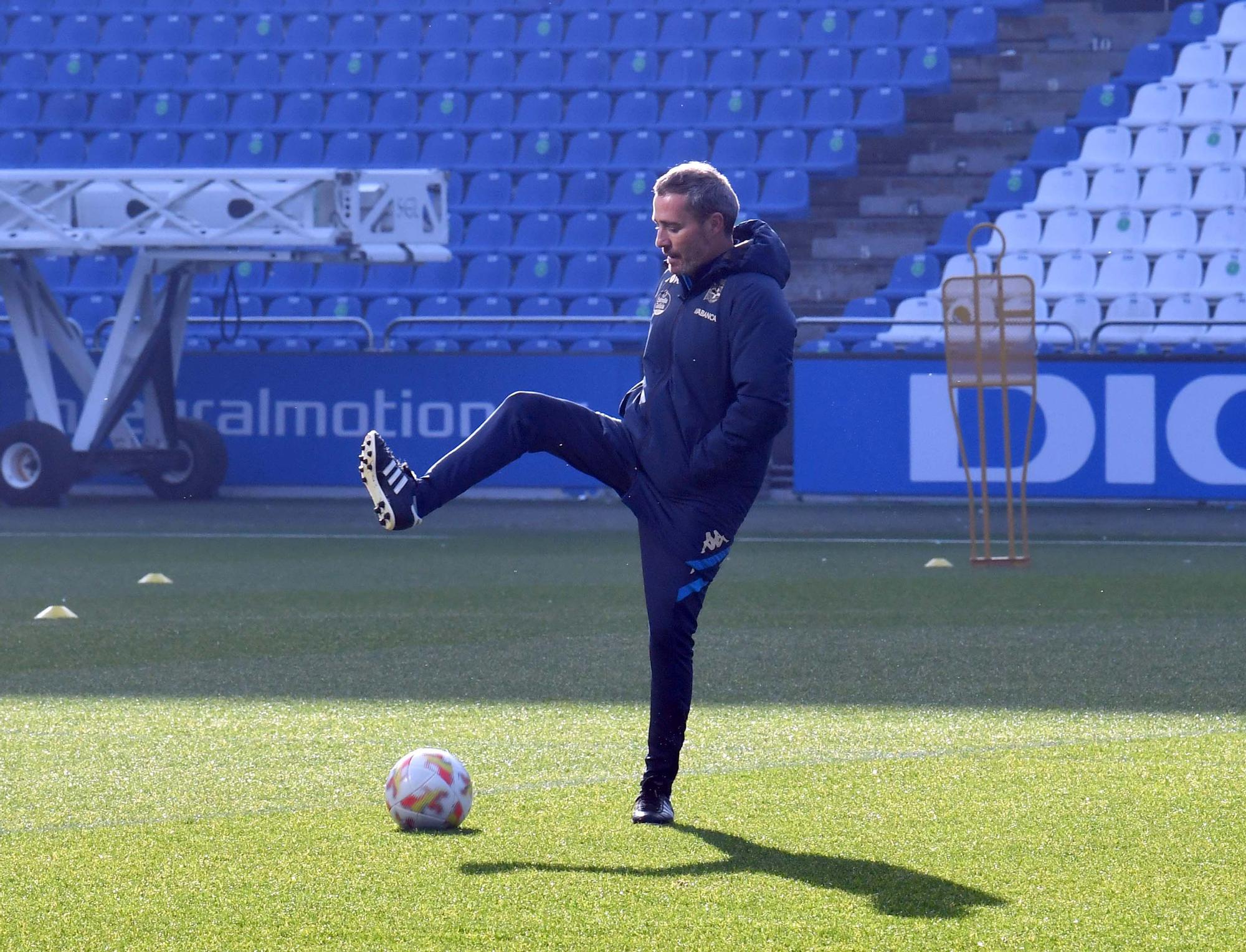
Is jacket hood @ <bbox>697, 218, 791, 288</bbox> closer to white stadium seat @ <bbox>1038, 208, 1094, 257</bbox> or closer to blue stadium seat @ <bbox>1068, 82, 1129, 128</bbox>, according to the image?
white stadium seat @ <bbox>1038, 208, 1094, 257</bbox>

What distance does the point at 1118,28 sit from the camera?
21.2 m

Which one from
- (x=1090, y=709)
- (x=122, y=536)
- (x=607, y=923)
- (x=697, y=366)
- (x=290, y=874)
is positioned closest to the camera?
(x=607, y=923)

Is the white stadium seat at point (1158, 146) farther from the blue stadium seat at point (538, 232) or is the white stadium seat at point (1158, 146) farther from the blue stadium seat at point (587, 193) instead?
the blue stadium seat at point (538, 232)

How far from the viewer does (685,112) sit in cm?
2119

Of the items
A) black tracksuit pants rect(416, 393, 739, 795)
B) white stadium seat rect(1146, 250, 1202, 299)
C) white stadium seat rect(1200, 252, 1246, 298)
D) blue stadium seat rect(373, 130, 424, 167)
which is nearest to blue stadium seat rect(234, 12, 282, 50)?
blue stadium seat rect(373, 130, 424, 167)

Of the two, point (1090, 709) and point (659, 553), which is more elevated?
point (659, 553)

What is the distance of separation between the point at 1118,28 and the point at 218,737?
18360 millimetres

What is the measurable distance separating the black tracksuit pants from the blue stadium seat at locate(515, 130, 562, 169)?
673 inches

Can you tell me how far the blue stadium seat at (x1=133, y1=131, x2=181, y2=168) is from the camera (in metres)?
21.9

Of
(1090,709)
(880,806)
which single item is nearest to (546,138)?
(1090,709)

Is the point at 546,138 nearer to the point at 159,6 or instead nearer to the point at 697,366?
the point at 159,6

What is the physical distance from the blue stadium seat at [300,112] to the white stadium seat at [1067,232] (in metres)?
9.04

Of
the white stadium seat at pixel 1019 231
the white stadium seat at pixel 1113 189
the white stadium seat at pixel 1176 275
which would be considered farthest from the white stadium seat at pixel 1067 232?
the white stadium seat at pixel 1176 275

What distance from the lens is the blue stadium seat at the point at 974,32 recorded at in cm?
2116
